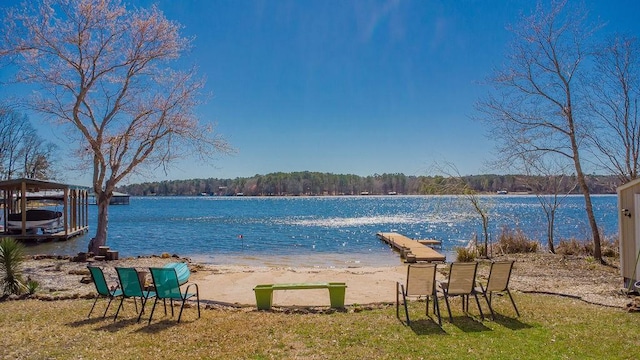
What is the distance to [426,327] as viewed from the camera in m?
6.92

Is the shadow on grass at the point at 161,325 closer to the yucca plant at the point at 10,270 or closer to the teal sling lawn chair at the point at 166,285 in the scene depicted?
the teal sling lawn chair at the point at 166,285

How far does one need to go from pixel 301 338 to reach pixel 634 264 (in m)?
7.68

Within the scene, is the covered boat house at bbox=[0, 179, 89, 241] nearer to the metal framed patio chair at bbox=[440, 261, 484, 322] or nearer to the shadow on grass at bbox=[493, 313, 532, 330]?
the metal framed patio chair at bbox=[440, 261, 484, 322]

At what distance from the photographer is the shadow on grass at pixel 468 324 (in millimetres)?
6770

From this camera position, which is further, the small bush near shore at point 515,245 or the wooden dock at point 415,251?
the wooden dock at point 415,251

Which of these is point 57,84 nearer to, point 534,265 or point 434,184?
point 434,184

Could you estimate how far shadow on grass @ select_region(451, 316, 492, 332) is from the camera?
267 inches

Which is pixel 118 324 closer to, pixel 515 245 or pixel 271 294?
pixel 271 294

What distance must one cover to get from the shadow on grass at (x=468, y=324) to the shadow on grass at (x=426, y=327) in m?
0.32

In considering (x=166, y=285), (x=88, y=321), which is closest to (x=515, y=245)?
(x=166, y=285)

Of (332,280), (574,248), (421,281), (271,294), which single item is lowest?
(332,280)

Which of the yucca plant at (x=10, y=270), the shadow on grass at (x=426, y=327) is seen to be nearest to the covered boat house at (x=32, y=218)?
the yucca plant at (x=10, y=270)

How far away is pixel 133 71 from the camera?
18469 millimetres

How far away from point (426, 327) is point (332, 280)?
5222 millimetres
